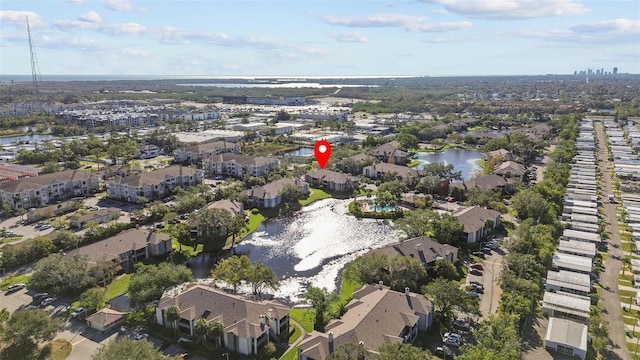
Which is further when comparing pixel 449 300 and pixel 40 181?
pixel 40 181

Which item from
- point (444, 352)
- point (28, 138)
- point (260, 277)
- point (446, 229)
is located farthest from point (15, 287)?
point (28, 138)

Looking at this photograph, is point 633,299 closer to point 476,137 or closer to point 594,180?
point 594,180

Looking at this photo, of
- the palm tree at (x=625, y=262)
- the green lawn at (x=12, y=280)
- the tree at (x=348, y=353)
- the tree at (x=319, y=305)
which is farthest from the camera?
the palm tree at (x=625, y=262)

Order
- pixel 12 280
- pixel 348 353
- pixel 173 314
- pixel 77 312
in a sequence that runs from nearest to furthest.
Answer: pixel 348 353, pixel 173 314, pixel 77 312, pixel 12 280

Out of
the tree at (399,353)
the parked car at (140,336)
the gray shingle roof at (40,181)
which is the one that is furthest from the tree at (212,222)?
the gray shingle roof at (40,181)

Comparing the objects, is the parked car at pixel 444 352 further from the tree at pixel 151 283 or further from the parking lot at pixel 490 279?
the tree at pixel 151 283

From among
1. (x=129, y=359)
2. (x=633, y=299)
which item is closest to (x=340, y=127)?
(x=633, y=299)

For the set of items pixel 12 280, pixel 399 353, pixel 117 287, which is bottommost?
pixel 117 287

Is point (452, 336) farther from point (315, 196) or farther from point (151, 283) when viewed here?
point (315, 196)
